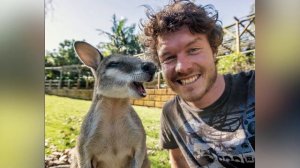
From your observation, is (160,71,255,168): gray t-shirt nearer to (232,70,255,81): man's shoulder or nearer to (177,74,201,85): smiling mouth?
(232,70,255,81): man's shoulder

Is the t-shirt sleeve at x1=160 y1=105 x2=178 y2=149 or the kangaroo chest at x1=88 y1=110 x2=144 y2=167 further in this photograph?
the t-shirt sleeve at x1=160 y1=105 x2=178 y2=149

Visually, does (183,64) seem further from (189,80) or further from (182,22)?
(182,22)

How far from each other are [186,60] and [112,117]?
0.52 meters

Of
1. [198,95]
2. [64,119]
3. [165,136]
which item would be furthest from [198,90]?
[64,119]

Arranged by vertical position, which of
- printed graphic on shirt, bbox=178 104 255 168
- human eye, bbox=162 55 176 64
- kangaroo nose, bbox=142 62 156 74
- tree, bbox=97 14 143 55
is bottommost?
printed graphic on shirt, bbox=178 104 255 168

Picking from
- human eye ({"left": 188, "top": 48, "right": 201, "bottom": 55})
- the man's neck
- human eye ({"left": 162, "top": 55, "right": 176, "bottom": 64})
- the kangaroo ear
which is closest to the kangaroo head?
the kangaroo ear

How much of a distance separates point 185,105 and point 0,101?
102 cm

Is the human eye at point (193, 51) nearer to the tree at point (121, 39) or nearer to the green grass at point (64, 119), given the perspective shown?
the tree at point (121, 39)

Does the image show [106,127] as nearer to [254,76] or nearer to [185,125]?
[185,125]

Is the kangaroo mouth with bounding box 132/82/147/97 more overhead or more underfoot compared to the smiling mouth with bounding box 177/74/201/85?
more underfoot

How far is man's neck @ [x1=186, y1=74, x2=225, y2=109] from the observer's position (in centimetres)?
216

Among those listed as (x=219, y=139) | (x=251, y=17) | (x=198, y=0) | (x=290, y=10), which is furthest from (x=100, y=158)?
(x=290, y=10)

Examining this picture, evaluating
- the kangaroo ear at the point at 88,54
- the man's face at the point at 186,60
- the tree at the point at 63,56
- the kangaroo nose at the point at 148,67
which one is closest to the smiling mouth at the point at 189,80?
the man's face at the point at 186,60

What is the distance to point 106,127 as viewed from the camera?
2.07 metres
